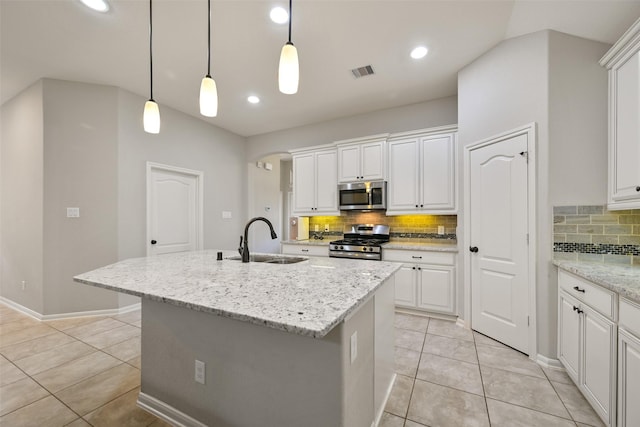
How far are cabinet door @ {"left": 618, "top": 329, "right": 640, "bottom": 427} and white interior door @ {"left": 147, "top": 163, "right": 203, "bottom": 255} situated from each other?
4565mm

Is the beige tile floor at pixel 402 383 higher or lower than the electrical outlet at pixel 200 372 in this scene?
lower

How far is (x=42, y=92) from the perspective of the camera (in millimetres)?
3184

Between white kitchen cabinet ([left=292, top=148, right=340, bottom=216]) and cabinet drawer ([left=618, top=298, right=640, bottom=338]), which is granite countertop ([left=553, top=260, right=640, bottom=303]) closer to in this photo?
cabinet drawer ([left=618, top=298, right=640, bottom=338])

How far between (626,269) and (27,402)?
415cm

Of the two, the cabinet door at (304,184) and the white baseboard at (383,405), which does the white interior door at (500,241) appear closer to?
the white baseboard at (383,405)

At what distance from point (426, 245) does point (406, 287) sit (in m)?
0.62

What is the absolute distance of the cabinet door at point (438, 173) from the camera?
11.1 ft

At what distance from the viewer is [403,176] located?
368 cm

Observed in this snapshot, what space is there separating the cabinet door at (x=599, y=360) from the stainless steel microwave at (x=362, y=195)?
238 centimetres

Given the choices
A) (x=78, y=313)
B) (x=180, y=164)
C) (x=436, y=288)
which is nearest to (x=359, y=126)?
(x=436, y=288)

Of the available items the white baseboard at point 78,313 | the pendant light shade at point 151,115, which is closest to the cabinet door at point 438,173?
the pendant light shade at point 151,115

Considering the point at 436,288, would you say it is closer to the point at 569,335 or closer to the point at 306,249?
the point at 569,335

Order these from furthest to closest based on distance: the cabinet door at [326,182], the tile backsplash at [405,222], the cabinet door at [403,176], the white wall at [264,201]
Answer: the white wall at [264,201] < the cabinet door at [326,182] < the tile backsplash at [405,222] < the cabinet door at [403,176]

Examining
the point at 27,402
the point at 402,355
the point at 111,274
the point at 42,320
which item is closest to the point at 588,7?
the point at 402,355
